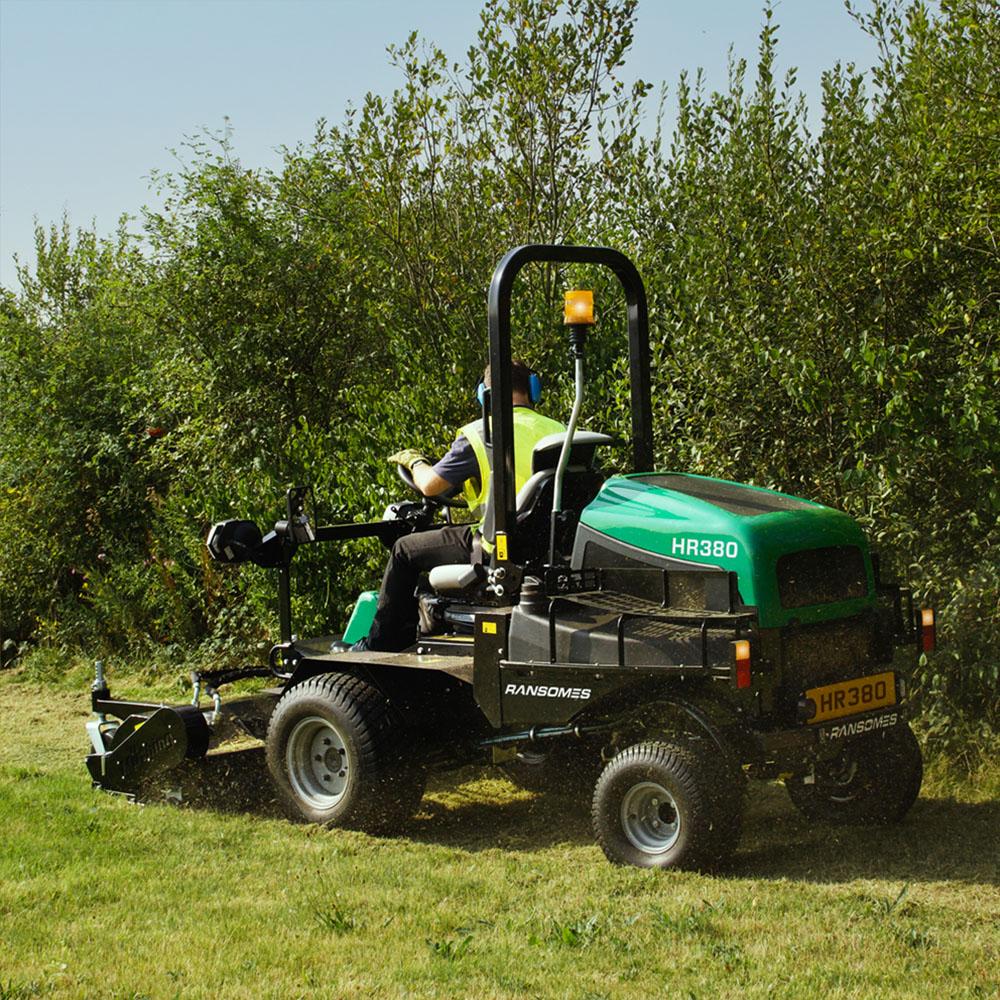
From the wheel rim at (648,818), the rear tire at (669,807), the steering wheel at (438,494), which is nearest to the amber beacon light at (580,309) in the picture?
the steering wheel at (438,494)

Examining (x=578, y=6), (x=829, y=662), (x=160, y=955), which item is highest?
(x=578, y=6)

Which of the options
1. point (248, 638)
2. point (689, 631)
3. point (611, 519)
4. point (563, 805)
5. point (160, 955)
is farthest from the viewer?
point (248, 638)

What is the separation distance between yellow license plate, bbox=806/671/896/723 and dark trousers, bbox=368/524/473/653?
5.69ft

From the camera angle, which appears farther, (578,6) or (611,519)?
(578,6)

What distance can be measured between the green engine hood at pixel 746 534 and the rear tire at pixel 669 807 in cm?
57

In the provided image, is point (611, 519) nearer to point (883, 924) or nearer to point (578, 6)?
point (883, 924)

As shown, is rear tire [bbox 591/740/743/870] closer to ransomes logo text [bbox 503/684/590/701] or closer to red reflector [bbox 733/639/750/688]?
ransomes logo text [bbox 503/684/590/701]

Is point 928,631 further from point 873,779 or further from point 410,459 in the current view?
point 410,459

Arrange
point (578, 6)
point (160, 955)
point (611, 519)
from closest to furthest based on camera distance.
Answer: point (160, 955), point (611, 519), point (578, 6)

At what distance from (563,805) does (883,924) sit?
2.23 m

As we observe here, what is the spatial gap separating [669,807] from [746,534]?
3.60 ft

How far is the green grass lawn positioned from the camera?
4.27m

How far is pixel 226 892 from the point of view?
5.32m

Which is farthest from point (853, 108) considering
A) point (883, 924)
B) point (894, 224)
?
point (883, 924)
